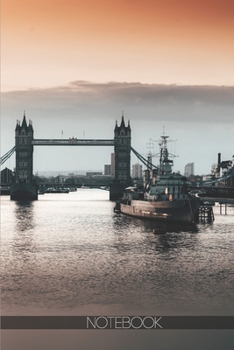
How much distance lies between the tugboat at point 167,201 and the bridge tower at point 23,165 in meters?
82.0

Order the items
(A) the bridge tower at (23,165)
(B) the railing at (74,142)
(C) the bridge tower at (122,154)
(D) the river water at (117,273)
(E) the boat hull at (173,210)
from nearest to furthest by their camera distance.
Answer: (D) the river water at (117,273) → (E) the boat hull at (173,210) → (A) the bridge tower at (23,165) → (B) the railing at (74,142) → (C) the bridge tower at (122,154)

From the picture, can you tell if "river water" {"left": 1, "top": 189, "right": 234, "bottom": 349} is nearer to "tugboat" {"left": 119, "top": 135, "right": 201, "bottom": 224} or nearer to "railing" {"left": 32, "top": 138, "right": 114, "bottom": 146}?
"tugboat" {"left": 119, "top": 135, "right": 201, "bottom": 224}

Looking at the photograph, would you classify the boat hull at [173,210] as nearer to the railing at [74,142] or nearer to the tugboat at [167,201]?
the tugboat at [167,201]

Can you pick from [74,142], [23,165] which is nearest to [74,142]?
[74,142]

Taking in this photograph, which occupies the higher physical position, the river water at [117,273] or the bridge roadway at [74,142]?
the bridge roadway at [74,142]

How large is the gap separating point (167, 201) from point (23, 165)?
110567 millimetres

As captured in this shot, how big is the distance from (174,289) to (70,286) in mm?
5431

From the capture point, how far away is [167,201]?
2586 inches

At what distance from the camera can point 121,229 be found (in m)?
59.3

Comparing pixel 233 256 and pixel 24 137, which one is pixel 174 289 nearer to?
pixel 233 256

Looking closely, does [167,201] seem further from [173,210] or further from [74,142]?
[74,142]

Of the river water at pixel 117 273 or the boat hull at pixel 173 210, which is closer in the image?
the river water at pixel 117 273

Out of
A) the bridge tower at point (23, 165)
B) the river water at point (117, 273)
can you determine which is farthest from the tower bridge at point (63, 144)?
the river water at point (117, 273)

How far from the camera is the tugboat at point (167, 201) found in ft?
210
